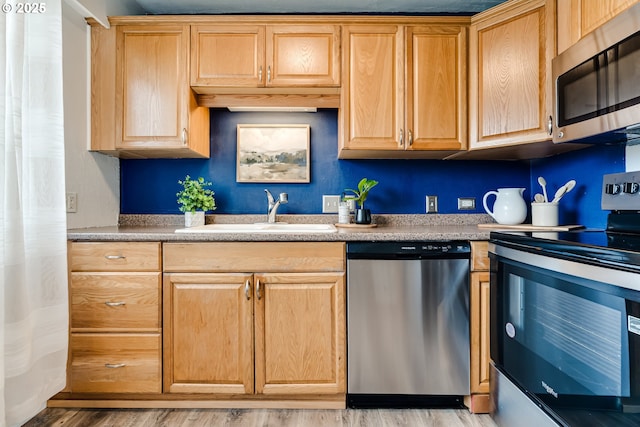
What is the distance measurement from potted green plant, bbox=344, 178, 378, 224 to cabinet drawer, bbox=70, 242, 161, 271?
3.51ft

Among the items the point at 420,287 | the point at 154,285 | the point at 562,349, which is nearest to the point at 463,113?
the point at 420,287

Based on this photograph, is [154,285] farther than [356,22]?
No

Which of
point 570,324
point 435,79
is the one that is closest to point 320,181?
point 435,79

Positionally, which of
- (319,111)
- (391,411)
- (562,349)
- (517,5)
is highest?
(517,5)

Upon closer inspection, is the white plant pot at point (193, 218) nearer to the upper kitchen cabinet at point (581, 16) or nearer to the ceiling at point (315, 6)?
the ceiling at point (315, 6)

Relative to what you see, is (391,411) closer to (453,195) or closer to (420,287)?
(420,287)

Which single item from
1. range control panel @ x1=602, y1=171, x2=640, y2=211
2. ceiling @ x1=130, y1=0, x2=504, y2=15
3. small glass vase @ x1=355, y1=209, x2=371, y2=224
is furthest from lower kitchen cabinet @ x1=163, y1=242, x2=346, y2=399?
ceiling @ x1=130, y1=0, x2=504, y2=15

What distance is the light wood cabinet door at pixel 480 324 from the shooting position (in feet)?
5.48

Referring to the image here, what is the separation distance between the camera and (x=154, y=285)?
5.52 feet

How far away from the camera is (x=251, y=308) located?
1680 millimetres

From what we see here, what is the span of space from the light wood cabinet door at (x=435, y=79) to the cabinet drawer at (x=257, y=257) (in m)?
0.80

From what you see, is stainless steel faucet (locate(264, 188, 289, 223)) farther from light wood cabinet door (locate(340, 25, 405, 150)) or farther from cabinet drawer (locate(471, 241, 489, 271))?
cabinet drawer (locate(471, 241, 489, 271))

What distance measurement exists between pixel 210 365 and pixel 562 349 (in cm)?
142

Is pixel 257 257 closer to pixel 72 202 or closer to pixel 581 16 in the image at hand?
pixel 72 202
